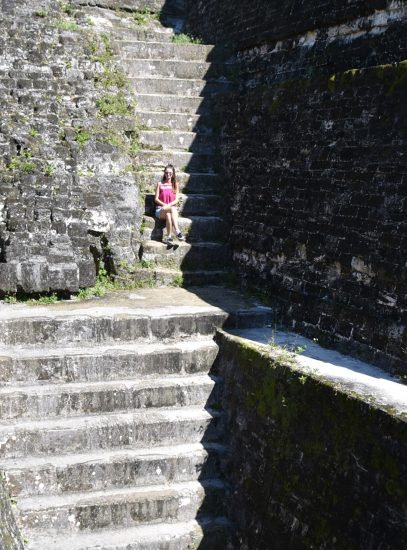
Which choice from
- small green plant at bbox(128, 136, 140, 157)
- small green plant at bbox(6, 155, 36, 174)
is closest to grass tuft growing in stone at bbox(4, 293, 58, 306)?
small green plant at bbox(6, 155, 36, 174)

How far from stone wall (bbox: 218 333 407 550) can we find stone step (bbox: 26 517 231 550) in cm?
23

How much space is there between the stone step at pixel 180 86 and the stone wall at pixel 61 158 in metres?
0.50

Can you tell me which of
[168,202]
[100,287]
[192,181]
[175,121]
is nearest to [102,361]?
[100,287]

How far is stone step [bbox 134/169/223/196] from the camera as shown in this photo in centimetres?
991

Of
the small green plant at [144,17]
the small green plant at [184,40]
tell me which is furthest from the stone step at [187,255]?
the small green plant at [144,17]

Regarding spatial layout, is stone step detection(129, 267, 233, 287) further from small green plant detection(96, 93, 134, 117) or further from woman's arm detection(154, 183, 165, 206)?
small green plant detection(96, 93, 134, 117)

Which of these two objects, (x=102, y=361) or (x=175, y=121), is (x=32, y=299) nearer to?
(x=102, y=361)

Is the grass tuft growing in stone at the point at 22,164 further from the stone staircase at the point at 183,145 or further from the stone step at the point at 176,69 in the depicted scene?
the stone step at the point at 176,69

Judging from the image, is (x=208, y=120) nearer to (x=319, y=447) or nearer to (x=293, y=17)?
(x=293, y=17)

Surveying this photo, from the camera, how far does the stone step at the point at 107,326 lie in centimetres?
706

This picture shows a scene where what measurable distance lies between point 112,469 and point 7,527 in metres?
1.57

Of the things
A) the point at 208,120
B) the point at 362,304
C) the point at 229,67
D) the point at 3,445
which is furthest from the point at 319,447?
the point at 229,67

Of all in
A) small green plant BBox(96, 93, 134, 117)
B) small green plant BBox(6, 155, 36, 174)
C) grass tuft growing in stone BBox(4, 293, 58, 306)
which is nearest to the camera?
grass tuft growing in stone BBox(4, 293, 58, 306)

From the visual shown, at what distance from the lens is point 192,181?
33.3ft
